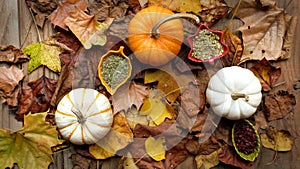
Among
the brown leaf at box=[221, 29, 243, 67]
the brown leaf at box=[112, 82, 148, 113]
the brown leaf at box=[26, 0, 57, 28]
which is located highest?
the brown leaf at box=[26, 0, 57, 28]

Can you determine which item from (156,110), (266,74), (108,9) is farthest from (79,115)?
(266,74)

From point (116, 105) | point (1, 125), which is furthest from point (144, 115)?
point (1, 125)

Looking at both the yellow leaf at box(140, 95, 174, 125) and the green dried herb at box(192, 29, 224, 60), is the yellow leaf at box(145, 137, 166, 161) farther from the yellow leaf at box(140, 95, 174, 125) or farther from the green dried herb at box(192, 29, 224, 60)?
the green dried herb at box(192, 29, 224, 60)

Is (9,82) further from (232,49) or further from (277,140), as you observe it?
(277,140)

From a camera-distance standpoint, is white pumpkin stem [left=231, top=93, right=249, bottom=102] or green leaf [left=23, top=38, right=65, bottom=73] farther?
green leaf [left=23, top=38, right=65, bottom=73]

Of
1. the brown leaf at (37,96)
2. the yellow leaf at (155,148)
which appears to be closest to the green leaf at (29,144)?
the brown leaf at (37,96)


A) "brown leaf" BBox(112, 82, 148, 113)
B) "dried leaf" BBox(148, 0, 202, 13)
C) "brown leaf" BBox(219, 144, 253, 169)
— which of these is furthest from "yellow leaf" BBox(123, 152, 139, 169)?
"dried leaf" BBox(148, 0, 202, 13)

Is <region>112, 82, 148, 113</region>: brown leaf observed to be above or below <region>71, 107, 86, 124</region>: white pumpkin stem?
above
